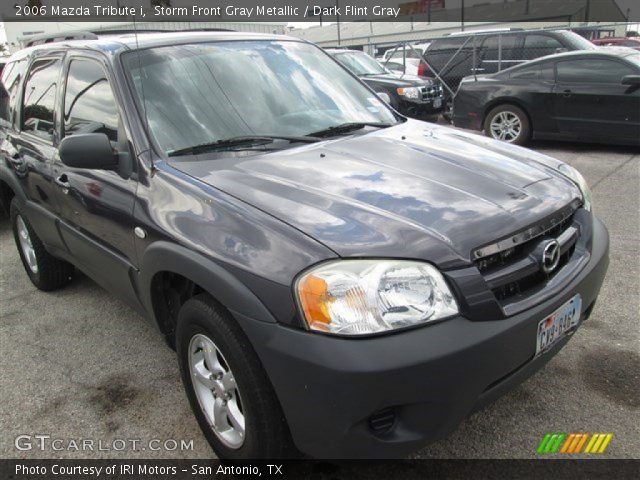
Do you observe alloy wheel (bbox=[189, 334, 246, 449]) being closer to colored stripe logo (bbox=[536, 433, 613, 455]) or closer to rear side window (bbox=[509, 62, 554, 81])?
colored stripe logo (bbox=[536, 433, 613, 455])

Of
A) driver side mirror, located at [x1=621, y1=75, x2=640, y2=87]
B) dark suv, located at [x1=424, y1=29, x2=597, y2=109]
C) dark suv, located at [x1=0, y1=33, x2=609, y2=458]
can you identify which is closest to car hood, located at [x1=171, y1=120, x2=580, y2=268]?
dark suv, located at [x1=0, y1=33, x2=609, y2=458]

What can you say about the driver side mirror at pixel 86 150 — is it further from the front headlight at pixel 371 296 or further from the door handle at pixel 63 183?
the front headlight at pixel 371 296

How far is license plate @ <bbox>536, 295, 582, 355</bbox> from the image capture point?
6.63 feet

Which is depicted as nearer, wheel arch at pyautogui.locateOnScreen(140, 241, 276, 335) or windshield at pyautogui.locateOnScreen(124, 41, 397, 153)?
wheel arch at pyautogui.locateOnScreen(140, 241, 276, 335)

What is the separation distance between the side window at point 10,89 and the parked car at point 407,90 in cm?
685

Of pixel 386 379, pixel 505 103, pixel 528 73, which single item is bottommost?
pixel 386 379

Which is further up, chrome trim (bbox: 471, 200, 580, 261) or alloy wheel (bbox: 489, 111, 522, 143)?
chrome trim (bbox: 471, 200, 580, 261)

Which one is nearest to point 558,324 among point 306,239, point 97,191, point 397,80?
point 306,239

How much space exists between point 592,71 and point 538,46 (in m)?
3.87

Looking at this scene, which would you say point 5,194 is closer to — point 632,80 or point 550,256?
point 550,256

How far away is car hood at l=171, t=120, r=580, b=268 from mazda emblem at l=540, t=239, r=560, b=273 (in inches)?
4.8

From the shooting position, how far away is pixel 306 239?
73.0 inches

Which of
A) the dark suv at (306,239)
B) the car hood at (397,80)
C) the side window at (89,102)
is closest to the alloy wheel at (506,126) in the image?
the car hood at (397,80)

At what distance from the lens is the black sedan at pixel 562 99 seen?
743 cm
